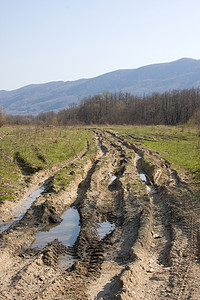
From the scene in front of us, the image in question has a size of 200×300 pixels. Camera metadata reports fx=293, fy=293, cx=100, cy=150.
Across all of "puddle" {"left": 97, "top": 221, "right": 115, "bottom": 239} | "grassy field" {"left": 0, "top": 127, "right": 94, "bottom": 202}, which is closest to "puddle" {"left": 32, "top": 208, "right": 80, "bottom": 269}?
"puddle" {"left": 97, "top": 221, "right": 115, "bottom": 239}

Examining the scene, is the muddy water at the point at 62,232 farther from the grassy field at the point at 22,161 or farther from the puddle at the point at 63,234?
the grassy field at the point at 22,161

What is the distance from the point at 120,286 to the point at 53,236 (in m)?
4.43

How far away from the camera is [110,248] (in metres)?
9.60

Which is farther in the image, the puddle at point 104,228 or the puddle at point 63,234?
the puddle at point 104,228

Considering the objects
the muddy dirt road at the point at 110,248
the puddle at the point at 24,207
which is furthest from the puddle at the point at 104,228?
the puddle at the point at 24,207

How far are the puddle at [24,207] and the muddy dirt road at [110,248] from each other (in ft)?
1.24

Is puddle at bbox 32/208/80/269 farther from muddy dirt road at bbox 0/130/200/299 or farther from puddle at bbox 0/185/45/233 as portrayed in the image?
puddle at bbox 0/185/45/233

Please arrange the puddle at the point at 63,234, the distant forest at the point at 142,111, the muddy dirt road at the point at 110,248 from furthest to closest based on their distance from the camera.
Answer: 1. the distant forest at the point at 142,111
2. the puddle at the point at 63,234
3. the muddy dirt road at the point at 110,248

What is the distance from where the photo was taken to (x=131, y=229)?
10.9 metres

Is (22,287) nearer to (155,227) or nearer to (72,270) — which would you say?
(72,270)

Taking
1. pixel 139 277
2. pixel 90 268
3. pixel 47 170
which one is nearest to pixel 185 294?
pixel 139 277

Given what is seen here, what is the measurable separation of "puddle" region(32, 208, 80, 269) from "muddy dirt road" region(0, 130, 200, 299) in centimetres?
7

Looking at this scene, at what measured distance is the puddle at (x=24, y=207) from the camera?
12063 mm

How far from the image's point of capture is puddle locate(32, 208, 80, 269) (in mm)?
9078
